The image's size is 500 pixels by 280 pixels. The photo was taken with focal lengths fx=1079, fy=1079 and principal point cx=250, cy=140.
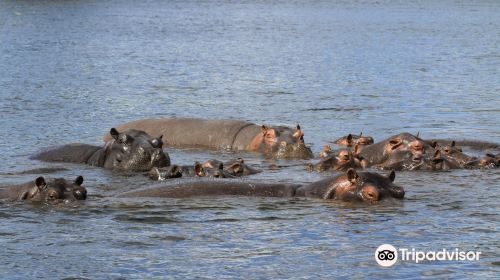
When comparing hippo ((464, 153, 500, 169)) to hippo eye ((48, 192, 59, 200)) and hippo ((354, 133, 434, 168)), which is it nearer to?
hippo ((354, 133, 434, 168))

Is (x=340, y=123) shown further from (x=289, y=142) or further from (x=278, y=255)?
(x=278, y=255)

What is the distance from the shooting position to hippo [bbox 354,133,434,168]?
475 inches

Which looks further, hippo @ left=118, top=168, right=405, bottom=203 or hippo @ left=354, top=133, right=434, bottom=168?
hippo @ left=354, top=133, right=434, bottom=168

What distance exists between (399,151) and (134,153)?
2.99 m

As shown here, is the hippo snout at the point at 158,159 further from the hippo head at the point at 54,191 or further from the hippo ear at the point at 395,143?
the hippo ear at the point at 395,143

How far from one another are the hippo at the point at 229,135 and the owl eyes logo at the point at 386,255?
209 inches

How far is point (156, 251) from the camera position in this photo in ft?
27.3

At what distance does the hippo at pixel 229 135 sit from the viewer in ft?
45.1

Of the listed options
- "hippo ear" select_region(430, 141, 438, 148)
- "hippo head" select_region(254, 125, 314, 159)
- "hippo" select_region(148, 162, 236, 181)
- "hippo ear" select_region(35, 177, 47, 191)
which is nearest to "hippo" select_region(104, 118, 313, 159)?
"hippo head" select_region(254, 125, 314, 159)

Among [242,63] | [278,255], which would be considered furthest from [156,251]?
[242,63]

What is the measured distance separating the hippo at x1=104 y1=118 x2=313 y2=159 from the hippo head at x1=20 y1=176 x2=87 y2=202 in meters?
4.25

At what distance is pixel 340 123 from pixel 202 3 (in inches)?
2189

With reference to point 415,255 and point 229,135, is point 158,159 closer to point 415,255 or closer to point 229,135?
point 229,135

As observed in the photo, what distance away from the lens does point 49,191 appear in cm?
980
